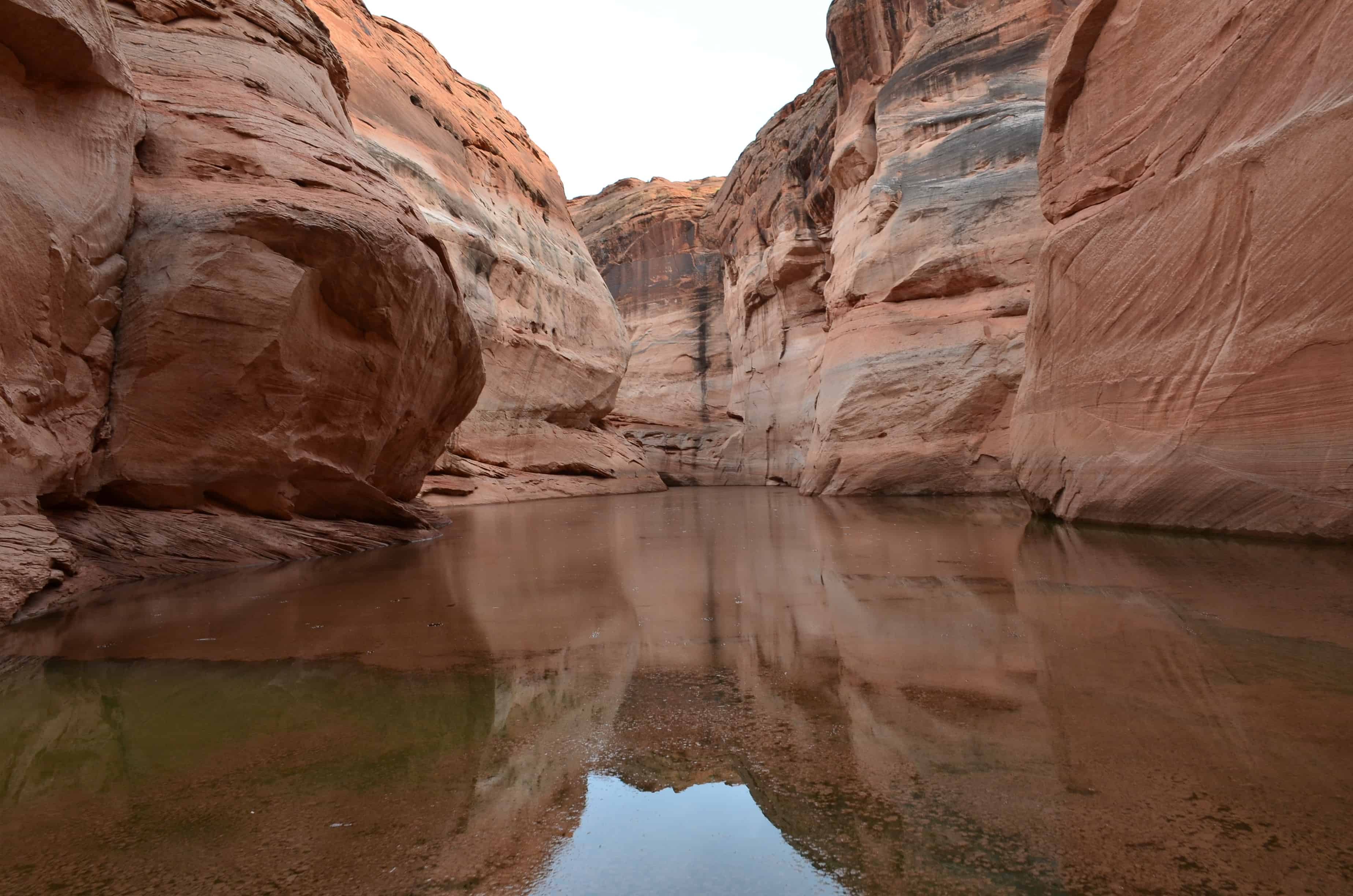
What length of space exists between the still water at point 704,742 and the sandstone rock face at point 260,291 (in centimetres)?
173

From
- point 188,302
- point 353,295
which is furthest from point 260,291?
point 353,295

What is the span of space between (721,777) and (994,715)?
719mm

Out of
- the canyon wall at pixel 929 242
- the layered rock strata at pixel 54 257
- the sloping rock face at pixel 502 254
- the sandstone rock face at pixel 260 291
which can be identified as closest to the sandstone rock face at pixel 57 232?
the layered rock strata at pixel 54 257

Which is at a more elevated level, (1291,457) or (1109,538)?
(1291,457)

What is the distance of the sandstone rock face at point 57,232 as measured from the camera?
3.76 meters

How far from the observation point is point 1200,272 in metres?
5.09

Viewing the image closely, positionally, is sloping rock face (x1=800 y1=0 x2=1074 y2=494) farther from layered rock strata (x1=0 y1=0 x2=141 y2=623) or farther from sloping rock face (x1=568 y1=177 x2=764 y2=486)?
layered rock strata (x1=0 y1=0 x2=141 y2=623)

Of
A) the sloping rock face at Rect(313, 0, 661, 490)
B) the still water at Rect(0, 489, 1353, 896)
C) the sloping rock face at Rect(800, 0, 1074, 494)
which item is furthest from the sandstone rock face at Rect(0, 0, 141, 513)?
the sloping rock face at Rect(800, 0, 1074, 494)

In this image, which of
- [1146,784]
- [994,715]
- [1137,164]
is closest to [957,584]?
[994,715]

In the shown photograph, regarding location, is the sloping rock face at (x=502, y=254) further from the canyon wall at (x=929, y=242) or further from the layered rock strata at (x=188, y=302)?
the layered rock strata at (x=188, y=302)

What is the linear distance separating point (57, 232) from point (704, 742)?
14.2 ft

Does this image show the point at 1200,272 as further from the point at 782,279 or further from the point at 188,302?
the point at 782,279

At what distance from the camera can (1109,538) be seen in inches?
201

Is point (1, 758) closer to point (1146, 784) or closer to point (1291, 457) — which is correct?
point (1146, 784)
